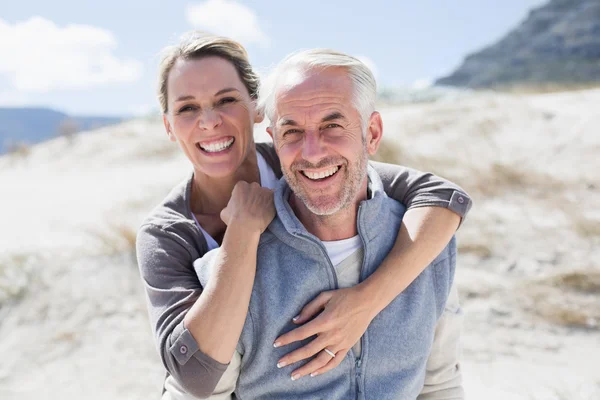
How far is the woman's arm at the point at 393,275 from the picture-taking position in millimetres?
1814

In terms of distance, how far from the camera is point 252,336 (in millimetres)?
1845

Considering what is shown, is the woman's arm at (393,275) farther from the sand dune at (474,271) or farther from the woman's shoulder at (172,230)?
the sand dune at (474,271)

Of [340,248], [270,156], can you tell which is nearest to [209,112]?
[270,156]

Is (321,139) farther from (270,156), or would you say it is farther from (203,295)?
(270,156)

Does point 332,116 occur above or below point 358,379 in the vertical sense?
above

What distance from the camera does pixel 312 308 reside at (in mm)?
1848

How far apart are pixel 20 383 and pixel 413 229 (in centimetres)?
340

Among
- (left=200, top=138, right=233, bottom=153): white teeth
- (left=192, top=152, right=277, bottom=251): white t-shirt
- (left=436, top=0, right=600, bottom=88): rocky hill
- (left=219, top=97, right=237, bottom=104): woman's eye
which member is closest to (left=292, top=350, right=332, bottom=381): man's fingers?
(left=192, top=152, right=277, bottom=251): white t-shirt

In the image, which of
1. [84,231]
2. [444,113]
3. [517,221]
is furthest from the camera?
[444,113]

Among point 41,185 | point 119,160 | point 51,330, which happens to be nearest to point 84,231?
point 51,330

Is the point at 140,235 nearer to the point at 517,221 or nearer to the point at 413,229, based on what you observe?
the point at 413,229

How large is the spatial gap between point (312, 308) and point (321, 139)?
0.57m

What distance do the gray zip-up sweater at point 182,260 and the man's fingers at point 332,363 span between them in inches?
12.7

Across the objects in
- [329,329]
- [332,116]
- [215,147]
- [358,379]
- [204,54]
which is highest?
[204,54]
